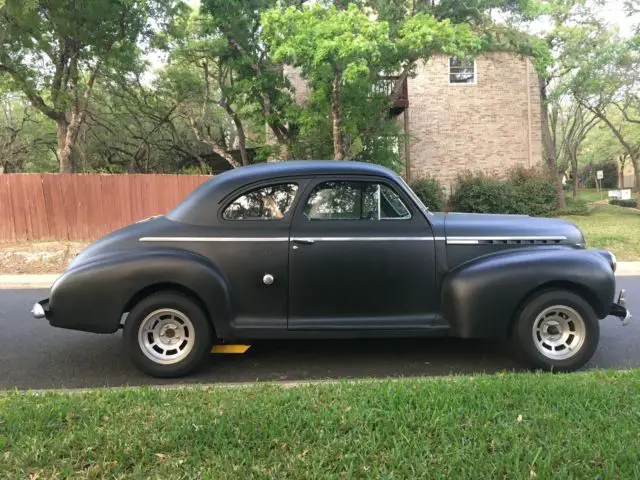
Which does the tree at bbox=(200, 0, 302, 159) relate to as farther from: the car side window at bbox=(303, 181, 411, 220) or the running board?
the running board

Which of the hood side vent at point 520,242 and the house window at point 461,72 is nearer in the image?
the hood side vent at point 520,242

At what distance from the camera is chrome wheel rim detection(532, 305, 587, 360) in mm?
4492

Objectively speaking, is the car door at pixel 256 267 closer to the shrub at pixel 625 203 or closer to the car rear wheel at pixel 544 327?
the car rear wheel at pixel 544 327

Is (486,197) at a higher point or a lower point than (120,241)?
lower

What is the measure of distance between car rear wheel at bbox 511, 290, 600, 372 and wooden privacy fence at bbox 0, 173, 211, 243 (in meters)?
12.2

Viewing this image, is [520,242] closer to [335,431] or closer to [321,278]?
[321,278]

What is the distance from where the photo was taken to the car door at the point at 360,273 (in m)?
4.53

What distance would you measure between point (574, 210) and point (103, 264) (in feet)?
68.0

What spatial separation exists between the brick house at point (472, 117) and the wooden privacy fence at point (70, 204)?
36.6 feet

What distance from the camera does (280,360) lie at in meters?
→ 5.01

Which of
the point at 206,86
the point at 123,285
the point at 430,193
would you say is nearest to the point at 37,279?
the point at 123,285

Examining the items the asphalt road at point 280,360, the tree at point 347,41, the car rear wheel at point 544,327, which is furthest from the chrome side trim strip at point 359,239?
the tree at point 347,41

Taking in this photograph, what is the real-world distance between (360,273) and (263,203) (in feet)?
3.53

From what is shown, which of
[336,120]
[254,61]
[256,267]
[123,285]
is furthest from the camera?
[254,61]
